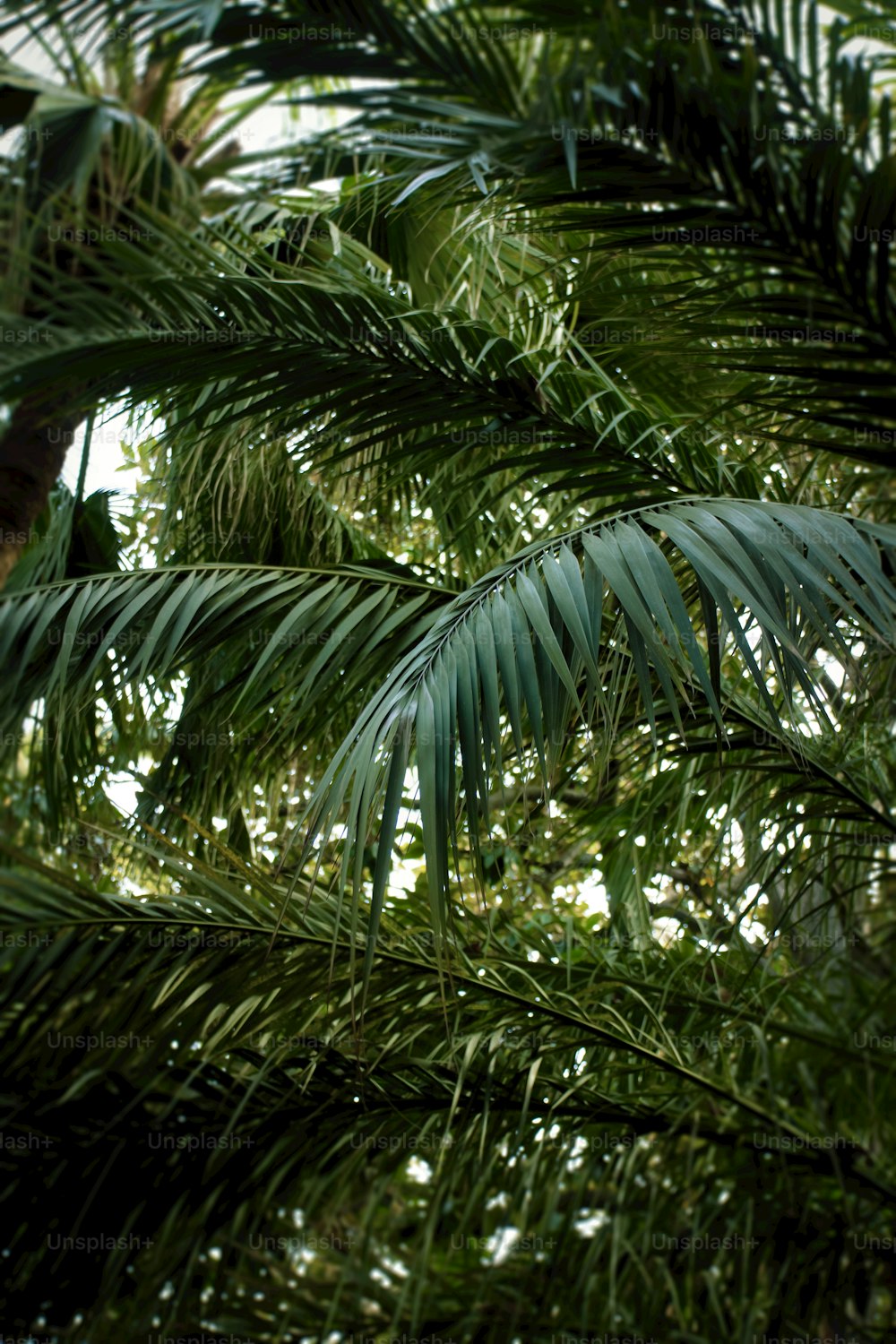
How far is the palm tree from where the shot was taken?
1282mm

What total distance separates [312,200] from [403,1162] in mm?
2328

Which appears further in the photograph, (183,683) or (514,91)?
(183,683)

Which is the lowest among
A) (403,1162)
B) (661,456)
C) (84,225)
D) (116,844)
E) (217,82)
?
(403,1162)

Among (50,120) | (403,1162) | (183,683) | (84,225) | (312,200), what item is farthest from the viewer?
(183,683)

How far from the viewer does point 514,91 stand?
1.25m

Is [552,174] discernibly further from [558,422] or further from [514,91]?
[558,422]

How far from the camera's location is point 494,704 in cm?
145

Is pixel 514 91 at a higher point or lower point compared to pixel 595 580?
higher

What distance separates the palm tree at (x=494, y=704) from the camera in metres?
1.28

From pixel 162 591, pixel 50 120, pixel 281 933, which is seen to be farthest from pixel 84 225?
pixel 281 933

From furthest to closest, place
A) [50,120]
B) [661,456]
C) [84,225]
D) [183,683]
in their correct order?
[183,683] → [661,456] → [84,225] → [50,120]

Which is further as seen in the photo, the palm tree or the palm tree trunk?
the palm tree trunk

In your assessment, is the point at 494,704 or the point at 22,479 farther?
the point at 22,479

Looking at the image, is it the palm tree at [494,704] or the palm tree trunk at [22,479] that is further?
the palm tree trunk at [22,479]
